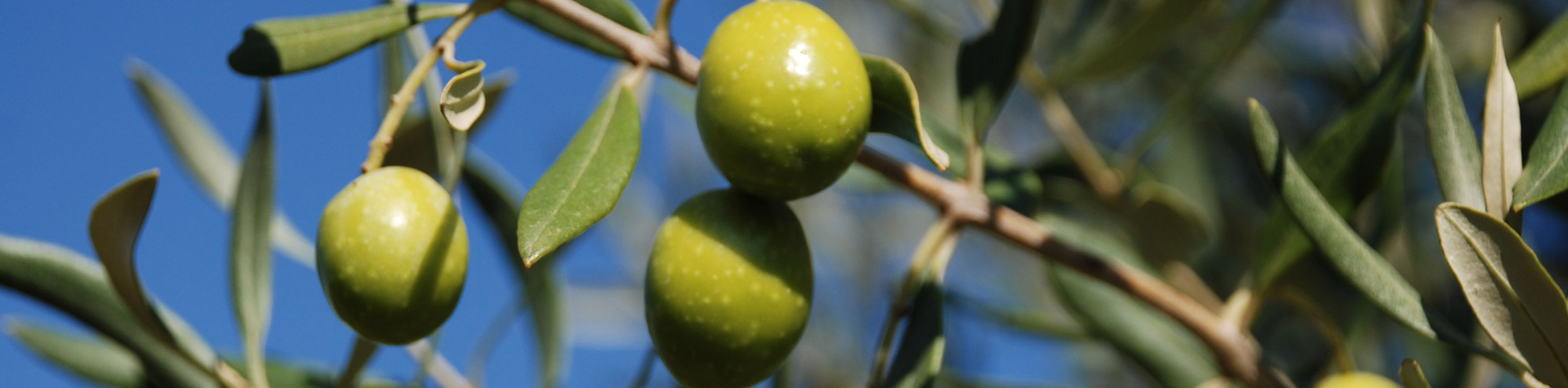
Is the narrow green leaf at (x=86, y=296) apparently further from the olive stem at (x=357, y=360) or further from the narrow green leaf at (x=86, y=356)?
the olive stem at (x=357, y=360)

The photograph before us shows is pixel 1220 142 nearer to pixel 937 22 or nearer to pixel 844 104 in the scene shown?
pixel 937 22

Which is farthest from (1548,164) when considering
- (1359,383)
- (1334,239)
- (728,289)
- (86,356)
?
(86,356)

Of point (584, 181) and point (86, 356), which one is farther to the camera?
point (86, 356)

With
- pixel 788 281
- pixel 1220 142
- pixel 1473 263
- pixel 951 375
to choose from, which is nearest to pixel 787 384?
pixel 951 375

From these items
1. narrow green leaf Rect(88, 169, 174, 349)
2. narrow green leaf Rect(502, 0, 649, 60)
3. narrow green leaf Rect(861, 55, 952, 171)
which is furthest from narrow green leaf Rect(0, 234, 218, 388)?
narrow green leaf Rect(861, 55, 952, 171)

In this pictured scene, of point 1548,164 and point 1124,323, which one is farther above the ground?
point 1548,164

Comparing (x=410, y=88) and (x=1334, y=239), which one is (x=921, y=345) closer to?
(x=1334, y=239)
